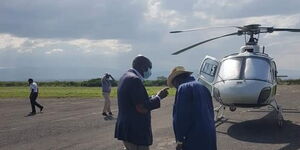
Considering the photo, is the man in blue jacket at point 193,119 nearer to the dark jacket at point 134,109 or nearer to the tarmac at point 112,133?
the dark jacket at point 134,109

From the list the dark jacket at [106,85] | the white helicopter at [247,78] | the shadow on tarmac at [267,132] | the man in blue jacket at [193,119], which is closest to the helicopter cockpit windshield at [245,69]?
the white helicopter at [247,78]

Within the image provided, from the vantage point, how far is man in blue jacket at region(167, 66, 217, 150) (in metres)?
5.25

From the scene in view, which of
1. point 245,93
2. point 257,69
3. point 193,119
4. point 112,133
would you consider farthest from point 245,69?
point 193,119

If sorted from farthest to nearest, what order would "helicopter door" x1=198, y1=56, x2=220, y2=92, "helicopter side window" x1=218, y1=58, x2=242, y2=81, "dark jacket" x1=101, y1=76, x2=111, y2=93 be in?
"dark jacket" x1=101, y1=76, x2=111, y2=93 → "helicopter door" x1=198, y1=56, x2=220, y2=92 → "helicopter side window" x1=218, y1=58, x2=242, y2=81

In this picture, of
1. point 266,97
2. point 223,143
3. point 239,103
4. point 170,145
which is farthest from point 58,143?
point 266,97

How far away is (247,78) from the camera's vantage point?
13.5 m

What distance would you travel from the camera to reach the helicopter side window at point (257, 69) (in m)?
13.6

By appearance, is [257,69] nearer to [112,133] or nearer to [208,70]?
[208,70]

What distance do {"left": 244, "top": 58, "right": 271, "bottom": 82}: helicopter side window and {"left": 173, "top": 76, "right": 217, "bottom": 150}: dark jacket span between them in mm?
8563

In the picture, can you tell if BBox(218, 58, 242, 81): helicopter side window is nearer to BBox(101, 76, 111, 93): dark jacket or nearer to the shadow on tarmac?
the shadow on tarmac

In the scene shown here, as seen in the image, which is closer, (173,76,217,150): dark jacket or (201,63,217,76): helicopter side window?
(173,76,217,150): dark jacket

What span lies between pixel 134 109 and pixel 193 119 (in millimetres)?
879

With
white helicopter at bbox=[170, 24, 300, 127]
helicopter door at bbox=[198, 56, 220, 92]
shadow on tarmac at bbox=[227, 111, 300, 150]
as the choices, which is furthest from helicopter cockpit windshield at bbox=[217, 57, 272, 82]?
shadow on tarmac at bbox=[227, 111, 300, 150]

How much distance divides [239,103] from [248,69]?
1253 mm
